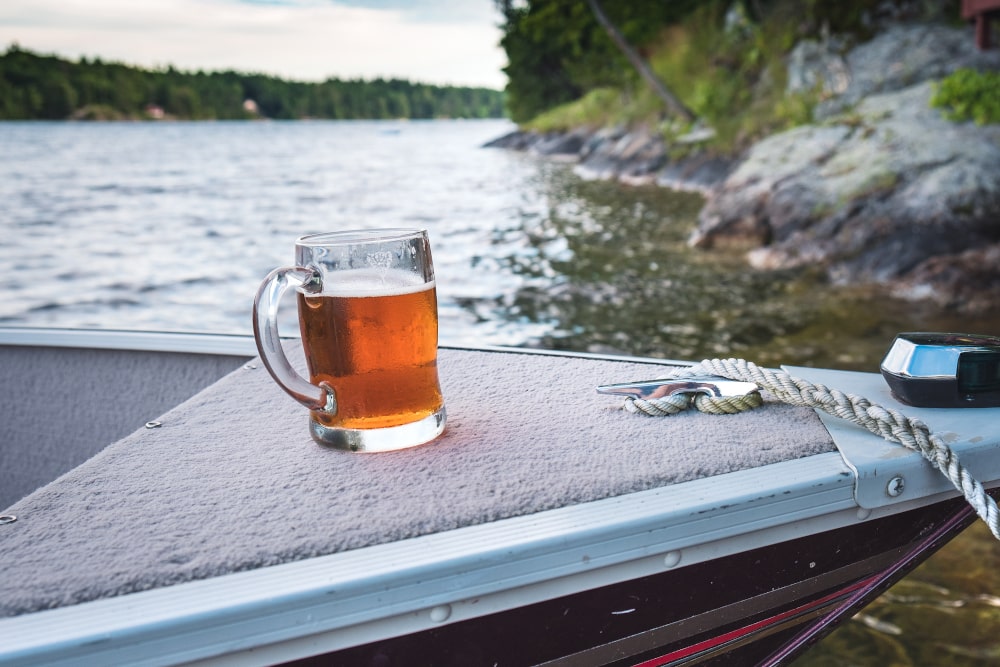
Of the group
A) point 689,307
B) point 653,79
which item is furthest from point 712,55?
point 689,307

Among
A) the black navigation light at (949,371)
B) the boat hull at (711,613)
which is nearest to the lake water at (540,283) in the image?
the boat hull at (711,613)

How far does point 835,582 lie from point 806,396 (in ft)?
0.94

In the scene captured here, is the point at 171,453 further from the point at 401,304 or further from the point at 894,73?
the point at 894,73

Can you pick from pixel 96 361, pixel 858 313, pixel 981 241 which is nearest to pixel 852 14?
pixel 981 241

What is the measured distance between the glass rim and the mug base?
26cm

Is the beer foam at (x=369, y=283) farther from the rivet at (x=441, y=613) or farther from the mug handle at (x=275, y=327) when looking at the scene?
the rivet at (x=441, y=613)

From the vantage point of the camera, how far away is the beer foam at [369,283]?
3.78 ft

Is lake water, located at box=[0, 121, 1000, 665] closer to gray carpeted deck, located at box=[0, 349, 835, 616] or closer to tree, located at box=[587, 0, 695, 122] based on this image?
gray carpeted deck, located at box=[0, 349, 835, 616]

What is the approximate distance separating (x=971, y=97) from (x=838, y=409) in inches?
360

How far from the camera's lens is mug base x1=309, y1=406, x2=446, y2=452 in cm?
119

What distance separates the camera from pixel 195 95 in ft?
309

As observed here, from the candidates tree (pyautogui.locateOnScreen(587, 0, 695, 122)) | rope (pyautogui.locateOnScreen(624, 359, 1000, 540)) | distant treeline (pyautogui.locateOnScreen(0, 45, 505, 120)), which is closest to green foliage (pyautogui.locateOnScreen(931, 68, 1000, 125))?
tree (pyautogui.locateOnScreen(587, 0, 695, 122))

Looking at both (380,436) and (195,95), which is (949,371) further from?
(195,95)

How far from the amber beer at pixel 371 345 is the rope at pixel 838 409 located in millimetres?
372
